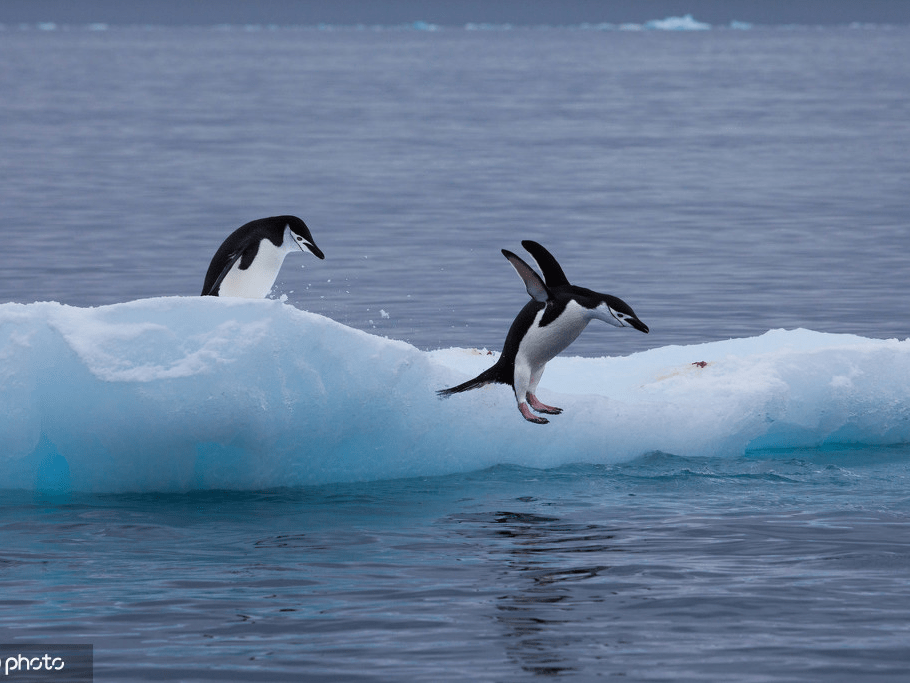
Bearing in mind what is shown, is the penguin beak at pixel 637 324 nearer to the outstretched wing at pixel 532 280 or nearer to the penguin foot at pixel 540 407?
the outstretched wing at pixel 532 280

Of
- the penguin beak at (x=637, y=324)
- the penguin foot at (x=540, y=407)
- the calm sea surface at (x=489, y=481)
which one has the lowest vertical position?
the calm sea surface at (x=489, y=481)

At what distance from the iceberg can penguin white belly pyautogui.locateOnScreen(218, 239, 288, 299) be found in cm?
95

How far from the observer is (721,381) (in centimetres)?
1038

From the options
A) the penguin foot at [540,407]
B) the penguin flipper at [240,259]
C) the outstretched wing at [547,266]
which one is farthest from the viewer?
the penguin flipper at [240,259]

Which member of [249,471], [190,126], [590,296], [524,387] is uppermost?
[590,296]

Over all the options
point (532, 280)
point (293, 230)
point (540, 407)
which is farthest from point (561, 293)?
point (293, 230)

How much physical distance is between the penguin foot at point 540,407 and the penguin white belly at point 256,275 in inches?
72.4

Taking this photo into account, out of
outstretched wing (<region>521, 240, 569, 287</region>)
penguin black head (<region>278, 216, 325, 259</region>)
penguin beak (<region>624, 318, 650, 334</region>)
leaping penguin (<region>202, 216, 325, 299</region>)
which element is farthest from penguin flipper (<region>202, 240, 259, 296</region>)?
penguin beak (<region>624, 318, 650, 334</region>)

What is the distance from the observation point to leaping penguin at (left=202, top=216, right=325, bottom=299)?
977 cm

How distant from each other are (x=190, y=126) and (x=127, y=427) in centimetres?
4917

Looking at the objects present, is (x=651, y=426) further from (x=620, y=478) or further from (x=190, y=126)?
(x=190, y=126)

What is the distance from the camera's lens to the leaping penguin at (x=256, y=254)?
9773 mm

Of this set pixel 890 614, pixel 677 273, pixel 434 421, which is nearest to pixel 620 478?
pixel 434 421

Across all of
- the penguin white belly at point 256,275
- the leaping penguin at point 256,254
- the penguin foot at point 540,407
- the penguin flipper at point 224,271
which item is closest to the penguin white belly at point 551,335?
the penguin foot at point 540,407
